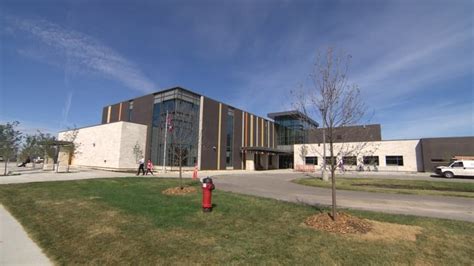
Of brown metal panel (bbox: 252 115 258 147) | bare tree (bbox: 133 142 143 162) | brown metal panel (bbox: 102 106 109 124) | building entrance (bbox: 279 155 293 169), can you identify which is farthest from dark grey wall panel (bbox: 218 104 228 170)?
building entrance (bbox: 279 155 293 169)

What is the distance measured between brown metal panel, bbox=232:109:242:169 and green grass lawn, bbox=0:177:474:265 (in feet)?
121

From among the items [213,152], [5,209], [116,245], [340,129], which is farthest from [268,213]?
[213,152]

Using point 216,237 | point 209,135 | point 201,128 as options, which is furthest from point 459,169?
point 216,237

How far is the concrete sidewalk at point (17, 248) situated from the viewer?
473 cm

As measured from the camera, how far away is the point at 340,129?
24.5ft

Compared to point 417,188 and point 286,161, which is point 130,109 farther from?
point 417,188

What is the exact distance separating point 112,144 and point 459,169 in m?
40.8

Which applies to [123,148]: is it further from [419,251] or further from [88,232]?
[419,251]

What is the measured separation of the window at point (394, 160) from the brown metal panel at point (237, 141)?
80.4 ft

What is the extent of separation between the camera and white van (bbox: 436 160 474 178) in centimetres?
2777

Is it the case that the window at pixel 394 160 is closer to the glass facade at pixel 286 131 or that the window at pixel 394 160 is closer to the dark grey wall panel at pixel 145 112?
the glass facade at pixel 286 131

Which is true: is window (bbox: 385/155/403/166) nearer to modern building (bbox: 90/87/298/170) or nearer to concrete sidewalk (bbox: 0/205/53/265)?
modern building (bbox: 90/87/298/170)

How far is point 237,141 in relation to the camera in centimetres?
4719

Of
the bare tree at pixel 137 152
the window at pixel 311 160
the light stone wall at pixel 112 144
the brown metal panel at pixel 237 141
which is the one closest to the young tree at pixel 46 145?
the light stone wall at pixel 112 144
